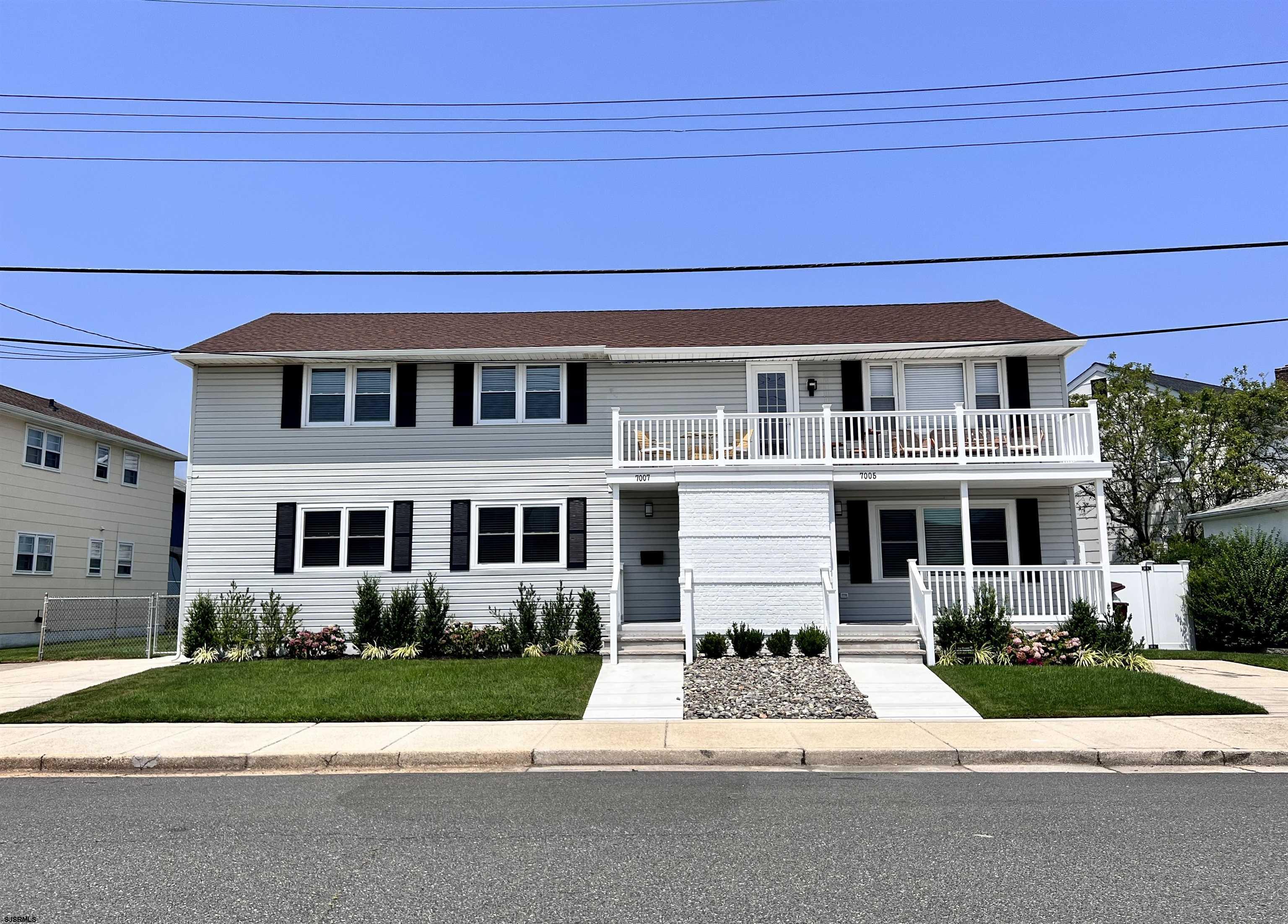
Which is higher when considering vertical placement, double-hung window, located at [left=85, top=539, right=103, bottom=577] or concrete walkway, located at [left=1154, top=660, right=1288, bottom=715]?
double-hung window, located at [left=85, top=539, right=103, bottom=577]

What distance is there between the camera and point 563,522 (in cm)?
1859

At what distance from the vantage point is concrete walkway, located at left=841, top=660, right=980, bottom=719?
11.7 metres

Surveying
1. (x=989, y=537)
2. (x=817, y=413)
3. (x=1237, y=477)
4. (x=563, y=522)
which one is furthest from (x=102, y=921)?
(x=1237, y=477)

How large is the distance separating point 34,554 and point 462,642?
1449 centimetres

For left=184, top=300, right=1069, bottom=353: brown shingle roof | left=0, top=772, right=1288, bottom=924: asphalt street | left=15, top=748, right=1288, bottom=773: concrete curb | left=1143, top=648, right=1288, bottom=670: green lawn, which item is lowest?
left=15, top=748, right=1288, bottom=773: concrete curb

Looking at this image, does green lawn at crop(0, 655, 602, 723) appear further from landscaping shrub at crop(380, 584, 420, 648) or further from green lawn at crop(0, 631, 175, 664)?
green lawn at crop(0, 631, 175, 664)

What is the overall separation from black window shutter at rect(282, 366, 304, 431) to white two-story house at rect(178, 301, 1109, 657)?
0.05m

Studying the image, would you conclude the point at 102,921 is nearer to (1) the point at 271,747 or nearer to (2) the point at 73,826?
(2) the point at 73,826

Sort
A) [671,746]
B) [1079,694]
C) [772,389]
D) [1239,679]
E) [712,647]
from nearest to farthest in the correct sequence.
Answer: [671,746], [1079,694], [1239,679], [712,647], [772,389]

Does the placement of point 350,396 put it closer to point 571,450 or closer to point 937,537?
point 571,450

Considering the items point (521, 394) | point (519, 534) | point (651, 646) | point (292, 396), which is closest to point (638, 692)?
point (651, 646)

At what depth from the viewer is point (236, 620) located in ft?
58.6

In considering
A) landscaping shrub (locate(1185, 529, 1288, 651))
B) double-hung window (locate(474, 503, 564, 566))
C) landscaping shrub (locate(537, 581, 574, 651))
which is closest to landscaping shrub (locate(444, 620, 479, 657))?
landscaping shrub (locate(537, 581, 574, 651))

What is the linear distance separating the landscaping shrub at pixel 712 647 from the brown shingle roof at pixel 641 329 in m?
6.14
